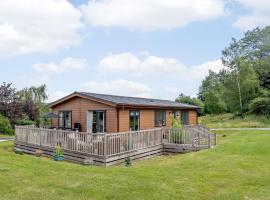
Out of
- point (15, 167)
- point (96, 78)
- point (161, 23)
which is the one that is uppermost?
point (161, 23)

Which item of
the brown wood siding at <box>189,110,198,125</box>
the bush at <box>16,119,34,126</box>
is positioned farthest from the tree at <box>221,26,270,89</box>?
the bush at <box>16,119,34,126</box>

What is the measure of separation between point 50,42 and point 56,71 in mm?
9730

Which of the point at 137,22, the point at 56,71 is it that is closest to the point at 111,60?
the point at 56,71

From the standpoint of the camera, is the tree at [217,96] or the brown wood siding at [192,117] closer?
the brown wood siding at [192,117]

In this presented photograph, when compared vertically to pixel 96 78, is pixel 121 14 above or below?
above

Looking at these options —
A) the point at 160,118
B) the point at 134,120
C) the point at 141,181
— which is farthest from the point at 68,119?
the point at 141,181

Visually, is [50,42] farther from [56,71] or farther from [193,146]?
[193,146]

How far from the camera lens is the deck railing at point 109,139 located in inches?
462

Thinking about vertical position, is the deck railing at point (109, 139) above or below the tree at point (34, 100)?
below

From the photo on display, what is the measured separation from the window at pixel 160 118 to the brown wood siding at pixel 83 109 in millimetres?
4056

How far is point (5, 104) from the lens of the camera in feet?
92.0

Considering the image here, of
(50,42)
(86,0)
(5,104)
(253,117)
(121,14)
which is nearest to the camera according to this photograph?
(86,0)

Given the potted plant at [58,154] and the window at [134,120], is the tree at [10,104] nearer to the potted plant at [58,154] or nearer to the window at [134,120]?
the window at [134,120]

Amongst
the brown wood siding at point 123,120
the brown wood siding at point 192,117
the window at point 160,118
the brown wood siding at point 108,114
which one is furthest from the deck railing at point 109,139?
the brown wood siding at point 192,117
